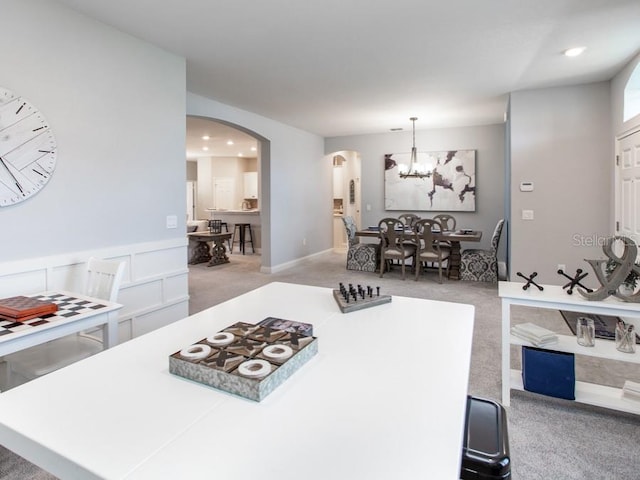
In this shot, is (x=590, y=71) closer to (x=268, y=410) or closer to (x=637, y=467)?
(x=637, y=467)

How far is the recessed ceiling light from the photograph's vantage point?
10.9 feet

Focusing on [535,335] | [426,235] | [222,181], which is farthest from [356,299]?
[222,181]

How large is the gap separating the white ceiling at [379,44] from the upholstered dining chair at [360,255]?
2256 mm

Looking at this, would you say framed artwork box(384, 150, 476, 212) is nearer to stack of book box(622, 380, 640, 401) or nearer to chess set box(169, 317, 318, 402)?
stack of book box(622, 380, 640, 401)

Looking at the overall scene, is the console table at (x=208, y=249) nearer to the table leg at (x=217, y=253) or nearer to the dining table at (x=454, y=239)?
the table leg at (x=217, y=253)

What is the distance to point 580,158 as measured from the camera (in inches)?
172

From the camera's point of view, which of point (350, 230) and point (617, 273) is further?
point (350, 230)

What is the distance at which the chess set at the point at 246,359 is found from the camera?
89 cm

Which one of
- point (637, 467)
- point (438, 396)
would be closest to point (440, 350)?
point (438, 396)

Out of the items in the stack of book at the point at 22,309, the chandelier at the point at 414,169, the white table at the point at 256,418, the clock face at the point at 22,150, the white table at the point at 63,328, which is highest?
the chandelier at the point at 414,169

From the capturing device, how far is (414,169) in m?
6.56

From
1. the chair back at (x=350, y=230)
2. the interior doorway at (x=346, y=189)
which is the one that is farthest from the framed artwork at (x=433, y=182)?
the interior doorway at (x=346, y=189)

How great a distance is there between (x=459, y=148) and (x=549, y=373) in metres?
5.54

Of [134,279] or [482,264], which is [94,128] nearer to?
[134,279]
